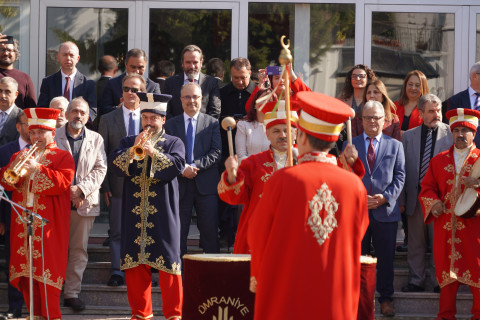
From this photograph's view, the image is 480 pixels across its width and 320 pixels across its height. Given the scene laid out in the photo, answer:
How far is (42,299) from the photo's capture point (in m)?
9.07

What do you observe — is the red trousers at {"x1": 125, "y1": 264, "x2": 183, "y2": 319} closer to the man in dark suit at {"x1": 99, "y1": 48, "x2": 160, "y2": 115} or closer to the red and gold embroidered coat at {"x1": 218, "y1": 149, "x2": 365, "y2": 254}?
the red and gold embroidered coat at {"x1": 218, "y1": 149, "x2": 365, "y2": 254}

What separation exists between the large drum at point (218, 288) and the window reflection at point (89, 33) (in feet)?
20.8

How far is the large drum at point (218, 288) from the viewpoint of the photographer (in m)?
6.96

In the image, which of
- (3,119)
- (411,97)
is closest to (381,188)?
(411,97)

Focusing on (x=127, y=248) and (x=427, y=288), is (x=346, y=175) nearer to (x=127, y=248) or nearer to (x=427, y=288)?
(x=127, y=248)

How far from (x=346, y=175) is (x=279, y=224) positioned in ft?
1.80

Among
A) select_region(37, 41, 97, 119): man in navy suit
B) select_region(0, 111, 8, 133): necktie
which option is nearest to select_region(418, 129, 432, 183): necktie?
select_region(37, 41, 97, 119): man in navy suit

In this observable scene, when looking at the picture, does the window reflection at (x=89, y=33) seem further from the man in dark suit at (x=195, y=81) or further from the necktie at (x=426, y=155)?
the necktie at (x=426, y=155)

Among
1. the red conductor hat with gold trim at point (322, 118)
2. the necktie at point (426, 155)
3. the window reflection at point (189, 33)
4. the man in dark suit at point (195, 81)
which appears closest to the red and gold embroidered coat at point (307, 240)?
the red conductor hat with gold trim at point (322, 118)

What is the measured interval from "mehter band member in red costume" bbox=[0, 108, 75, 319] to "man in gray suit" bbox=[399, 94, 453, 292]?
12.3 feet

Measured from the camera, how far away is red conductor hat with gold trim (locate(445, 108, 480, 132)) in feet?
31.6

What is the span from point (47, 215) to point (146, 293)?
4.29 feet

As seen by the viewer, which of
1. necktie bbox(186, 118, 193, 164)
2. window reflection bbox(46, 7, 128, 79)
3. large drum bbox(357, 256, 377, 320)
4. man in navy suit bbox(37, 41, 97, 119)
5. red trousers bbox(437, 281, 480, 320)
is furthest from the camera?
window reflection bbox(46, 7, 128, 79)

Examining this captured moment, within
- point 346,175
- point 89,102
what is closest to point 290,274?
point 346,175
